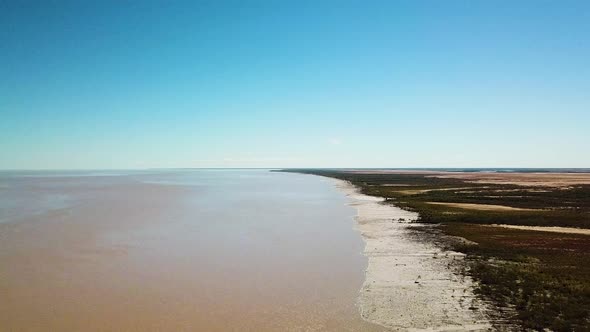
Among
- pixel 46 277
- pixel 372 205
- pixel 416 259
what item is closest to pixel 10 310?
pixel 46 277

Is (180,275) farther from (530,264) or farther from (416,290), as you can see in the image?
(530,264)

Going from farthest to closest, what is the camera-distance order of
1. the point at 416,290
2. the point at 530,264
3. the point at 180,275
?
the point at 180,275, the point at 530,264, the point at 416,290

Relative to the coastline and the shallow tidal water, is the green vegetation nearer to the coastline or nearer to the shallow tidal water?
the coastline

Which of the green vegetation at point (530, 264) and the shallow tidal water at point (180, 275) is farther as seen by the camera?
the shallow tidal water at point (180, 275)

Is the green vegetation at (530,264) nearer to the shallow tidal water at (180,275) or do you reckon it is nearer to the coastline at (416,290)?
the coastline at (416,290)

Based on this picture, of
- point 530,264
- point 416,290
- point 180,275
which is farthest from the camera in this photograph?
point 180,275

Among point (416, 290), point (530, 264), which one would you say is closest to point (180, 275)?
point (416, 290)

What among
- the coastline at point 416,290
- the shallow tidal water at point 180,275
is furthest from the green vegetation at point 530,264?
the shallow tidal water at point 180,275

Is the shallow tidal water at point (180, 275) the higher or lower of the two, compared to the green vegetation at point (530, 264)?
lower
